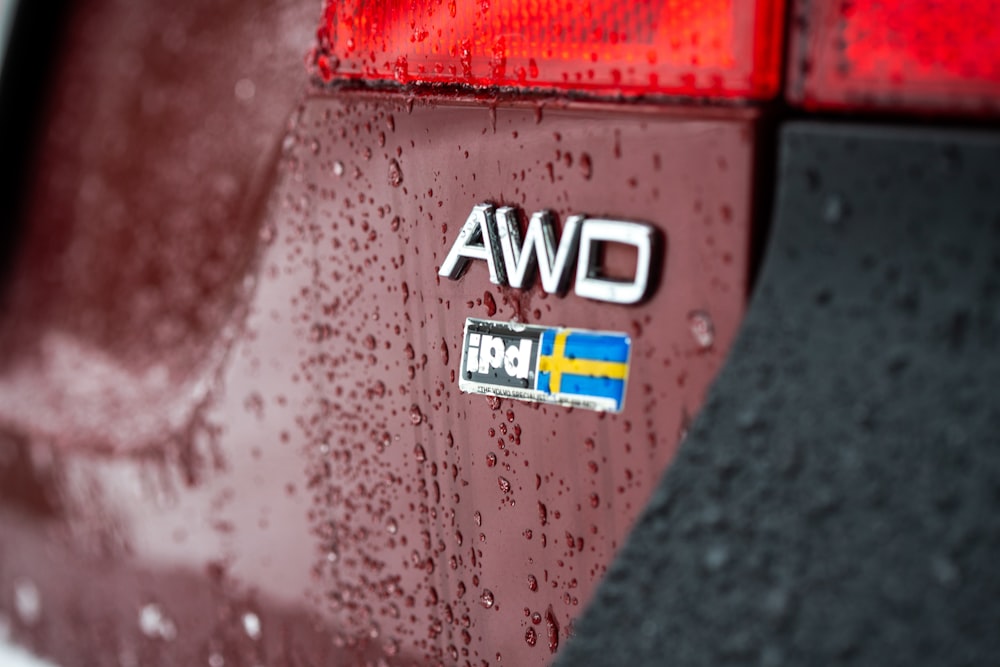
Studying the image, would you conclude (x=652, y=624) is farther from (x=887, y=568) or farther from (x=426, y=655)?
(x=426, y=655)

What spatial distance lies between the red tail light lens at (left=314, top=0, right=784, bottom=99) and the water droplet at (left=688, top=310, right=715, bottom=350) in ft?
0.55

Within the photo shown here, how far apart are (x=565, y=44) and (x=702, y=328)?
11.0 inches

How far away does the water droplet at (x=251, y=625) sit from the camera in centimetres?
132

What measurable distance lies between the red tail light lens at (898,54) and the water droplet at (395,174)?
1.46ft

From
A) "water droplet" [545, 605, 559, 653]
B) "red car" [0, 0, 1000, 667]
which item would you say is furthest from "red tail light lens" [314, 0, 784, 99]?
"water droplet" [545, 605, 559, 653]

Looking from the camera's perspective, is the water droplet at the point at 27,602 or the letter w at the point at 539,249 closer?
the letter w at the point at 539,249

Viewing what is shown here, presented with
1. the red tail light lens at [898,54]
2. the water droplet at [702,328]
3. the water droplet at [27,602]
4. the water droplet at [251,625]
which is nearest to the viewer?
the red tail light lens at [898,54]

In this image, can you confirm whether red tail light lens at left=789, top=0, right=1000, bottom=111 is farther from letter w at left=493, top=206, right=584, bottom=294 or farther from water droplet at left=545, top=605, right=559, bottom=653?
water droplet at left=545, top=605, right=559, bottom=653

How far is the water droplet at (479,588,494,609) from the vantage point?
98cm

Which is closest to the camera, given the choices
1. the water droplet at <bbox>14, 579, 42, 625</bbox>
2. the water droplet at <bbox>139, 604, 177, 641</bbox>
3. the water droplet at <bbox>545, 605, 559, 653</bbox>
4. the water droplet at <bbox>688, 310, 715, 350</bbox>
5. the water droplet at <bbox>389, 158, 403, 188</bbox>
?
the water droplet at <bbox>688, 310, 715, 350</bbox>

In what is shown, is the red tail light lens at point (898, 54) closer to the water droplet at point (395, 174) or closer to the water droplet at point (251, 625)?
the water droplet at point (395, 174)

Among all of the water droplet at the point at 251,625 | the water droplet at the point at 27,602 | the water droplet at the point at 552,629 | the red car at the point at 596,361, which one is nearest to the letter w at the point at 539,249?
the red car at the point at 596,361

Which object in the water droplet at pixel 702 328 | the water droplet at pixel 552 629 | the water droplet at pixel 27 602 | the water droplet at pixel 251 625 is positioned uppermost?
the water droplet at pixel 702 328

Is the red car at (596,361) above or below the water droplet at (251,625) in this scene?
above
